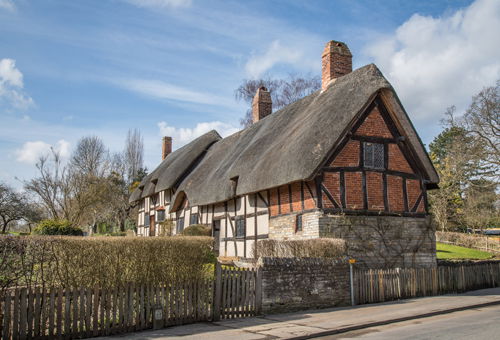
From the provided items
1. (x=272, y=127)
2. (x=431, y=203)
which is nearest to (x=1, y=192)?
(x=272, y=127)

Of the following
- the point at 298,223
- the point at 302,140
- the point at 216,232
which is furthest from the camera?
the point at 216,232

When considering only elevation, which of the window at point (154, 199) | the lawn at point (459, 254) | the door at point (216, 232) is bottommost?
the lawn at point (459, 254)

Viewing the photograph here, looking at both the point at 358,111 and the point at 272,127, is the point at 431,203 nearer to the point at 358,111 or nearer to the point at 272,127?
the point at 272,127

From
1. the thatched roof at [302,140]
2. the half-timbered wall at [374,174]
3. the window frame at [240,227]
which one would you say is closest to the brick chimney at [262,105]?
the thatched roof at [302,140]

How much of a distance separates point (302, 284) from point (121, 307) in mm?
4357

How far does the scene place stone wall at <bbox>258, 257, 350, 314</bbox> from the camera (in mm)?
10164

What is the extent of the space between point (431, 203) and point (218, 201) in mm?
31841

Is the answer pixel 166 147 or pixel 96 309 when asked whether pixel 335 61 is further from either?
pixel 166 147

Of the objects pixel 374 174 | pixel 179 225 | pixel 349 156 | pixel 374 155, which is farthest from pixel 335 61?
pixel 179 225

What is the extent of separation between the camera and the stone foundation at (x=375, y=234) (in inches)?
545

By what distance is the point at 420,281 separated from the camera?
520 inches

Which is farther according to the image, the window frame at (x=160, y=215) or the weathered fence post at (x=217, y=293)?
the window frame at (x=160, y=215)

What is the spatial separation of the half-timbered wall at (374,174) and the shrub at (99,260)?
572 cm

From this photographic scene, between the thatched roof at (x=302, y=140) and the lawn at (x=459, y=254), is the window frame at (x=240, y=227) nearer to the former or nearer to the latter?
the thatched roof at (x=302, y=140)
